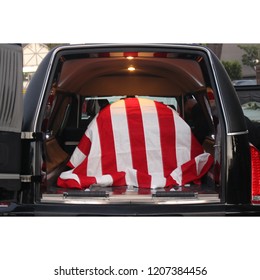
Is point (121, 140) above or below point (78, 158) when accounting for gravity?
above

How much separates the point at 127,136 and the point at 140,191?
55 cm

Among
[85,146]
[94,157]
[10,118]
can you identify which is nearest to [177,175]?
[94,157]

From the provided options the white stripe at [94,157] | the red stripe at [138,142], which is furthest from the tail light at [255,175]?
the white stripe at [94,157]

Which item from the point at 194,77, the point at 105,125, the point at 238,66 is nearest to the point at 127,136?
the point at 105,125

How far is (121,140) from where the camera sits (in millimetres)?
3314

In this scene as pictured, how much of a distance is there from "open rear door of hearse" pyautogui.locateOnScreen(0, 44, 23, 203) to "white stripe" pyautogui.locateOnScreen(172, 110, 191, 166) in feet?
4.00

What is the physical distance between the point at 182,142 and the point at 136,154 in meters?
0.36

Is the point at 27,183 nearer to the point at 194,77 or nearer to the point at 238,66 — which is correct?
the point at 194,77

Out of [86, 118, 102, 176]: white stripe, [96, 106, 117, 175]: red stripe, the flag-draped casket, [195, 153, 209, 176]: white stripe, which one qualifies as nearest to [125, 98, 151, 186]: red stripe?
the flag-draped casket

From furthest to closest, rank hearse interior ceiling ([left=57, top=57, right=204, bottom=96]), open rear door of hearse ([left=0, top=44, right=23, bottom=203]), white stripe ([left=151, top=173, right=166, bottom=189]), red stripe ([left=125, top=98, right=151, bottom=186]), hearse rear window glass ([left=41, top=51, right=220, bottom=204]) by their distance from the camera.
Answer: hearse interior ceiling ([left=57, top=57, right=204, bottom=96]) → red stripe ([left=125, top=98, right=151, bottom=186]) → white stripe ([left=151, top=173, right=166, bottom=189]) → hearse rear window glass ([left=41, top=51, right=220, bottom=204]) → open rear door of hearse ([left=0, top=44, right=23, bottom=203])

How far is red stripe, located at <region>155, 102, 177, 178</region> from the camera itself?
10.7ft

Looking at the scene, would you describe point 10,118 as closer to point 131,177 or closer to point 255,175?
point 131,177

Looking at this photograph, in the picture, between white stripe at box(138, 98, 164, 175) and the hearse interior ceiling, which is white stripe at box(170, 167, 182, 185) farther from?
the hearse interior ceiling
